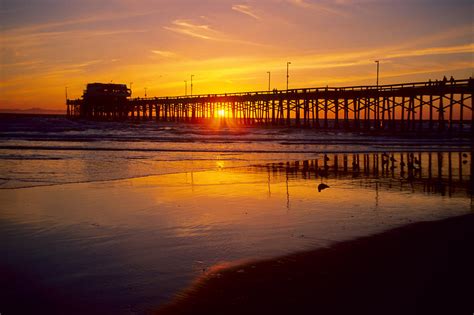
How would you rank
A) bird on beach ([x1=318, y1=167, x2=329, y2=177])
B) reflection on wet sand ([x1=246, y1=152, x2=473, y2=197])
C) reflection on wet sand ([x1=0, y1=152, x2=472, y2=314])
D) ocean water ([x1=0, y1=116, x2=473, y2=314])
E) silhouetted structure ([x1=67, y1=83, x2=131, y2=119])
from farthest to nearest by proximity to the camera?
1. silhouetted structure ([x1=67, y1=83, x2=131, y2=119])
2. bird on beach ([x1=318, y1=167, x2=329, y2=177])
3. reflection on wet sand ([x1=246, y1=152, x2=473, y2=197])
4. reflection on wet sand ([x1=0, y1=152, x2=472, y2=314])
5. ocean water ([x1=0, y1=116, x2=473, y2=314])

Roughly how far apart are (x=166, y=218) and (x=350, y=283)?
384 cm

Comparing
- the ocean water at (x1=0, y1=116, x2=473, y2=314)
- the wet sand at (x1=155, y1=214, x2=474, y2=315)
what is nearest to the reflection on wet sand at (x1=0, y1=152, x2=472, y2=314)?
the ocean water at (x1=0, y1=116, x2=473, y2=314)

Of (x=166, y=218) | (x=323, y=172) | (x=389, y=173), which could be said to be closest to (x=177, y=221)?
(x=166, y=218)

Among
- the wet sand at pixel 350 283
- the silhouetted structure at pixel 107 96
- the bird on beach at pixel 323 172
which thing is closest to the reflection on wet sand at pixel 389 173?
the bird on beach at pixel 323 172

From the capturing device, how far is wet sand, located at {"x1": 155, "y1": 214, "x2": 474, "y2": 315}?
419 centimetres

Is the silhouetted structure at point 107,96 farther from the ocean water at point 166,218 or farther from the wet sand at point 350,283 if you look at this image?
the wet sand at point 350,283

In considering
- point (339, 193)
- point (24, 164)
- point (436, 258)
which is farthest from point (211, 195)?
point (24, 164)

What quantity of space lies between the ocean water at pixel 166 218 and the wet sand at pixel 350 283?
1.11ft

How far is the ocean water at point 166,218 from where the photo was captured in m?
4.88

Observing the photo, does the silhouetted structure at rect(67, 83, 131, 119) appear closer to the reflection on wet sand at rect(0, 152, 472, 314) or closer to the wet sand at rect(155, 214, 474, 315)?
the reflection on wet sand at rect(0, 152, 472, 314)

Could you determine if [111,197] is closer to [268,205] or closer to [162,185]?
[162,185]

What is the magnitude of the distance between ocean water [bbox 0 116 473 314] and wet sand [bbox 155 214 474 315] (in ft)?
1.11

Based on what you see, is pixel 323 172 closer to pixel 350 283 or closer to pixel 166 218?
pixel 166 218

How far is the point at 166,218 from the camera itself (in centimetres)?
778
